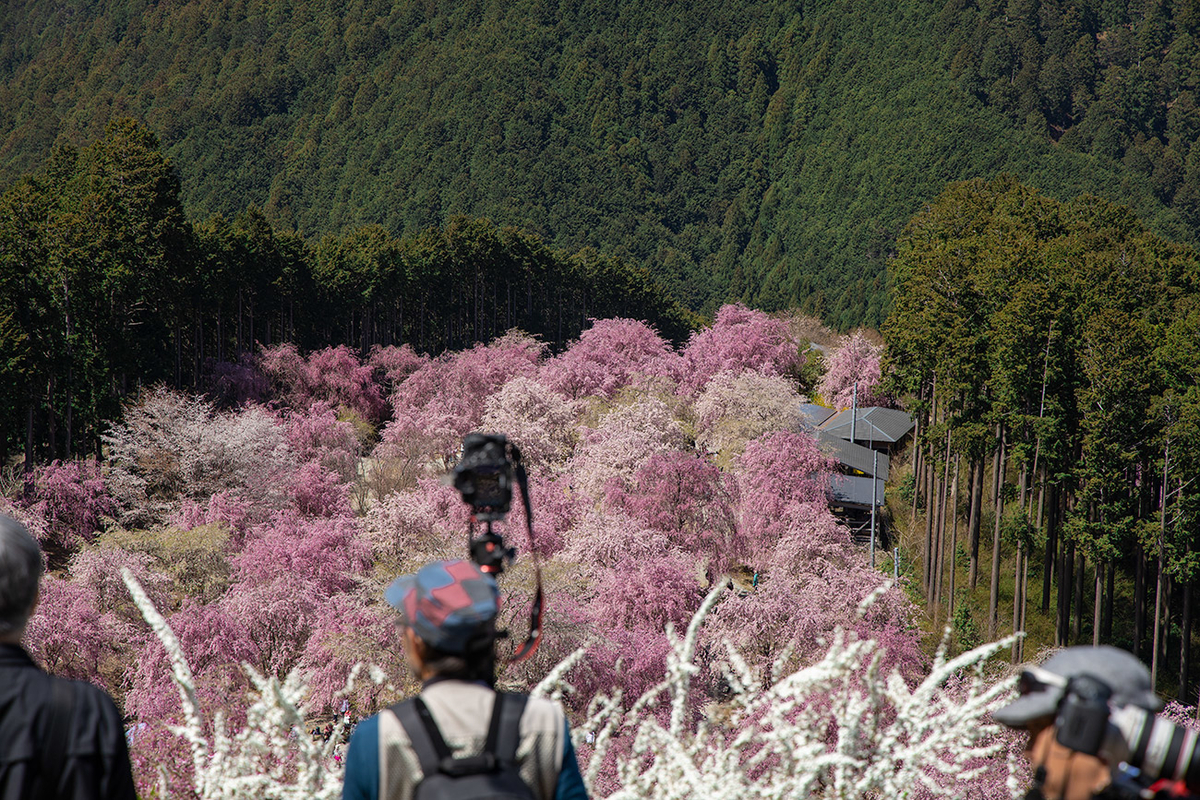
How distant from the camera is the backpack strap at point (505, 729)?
2748 millimetres

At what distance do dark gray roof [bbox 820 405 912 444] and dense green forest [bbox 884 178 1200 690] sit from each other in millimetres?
4201

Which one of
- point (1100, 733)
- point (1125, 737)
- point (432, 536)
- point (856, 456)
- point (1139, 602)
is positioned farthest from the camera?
point (856, 456)

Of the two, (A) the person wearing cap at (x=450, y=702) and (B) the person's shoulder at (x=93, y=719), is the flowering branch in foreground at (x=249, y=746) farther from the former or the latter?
(A) the person wearing cap at (x=450, y=702)

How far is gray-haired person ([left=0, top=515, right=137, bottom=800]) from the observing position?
9.01 ft

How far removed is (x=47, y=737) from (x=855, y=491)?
3573 cm

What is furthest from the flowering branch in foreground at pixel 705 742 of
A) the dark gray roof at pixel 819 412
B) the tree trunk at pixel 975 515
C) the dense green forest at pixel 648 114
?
the dense green forest at pixel 648 114

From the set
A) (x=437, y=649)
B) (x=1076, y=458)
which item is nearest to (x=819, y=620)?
(x=1076, y=458)

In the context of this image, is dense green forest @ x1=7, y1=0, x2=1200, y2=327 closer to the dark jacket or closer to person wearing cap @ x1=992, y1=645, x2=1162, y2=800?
person wearing cap @ x1=992, y1=645, x2=1162, y2=800

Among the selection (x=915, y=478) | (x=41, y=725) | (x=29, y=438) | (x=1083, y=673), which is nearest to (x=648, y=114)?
(x=915, y=478)

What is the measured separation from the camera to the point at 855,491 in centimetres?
3703

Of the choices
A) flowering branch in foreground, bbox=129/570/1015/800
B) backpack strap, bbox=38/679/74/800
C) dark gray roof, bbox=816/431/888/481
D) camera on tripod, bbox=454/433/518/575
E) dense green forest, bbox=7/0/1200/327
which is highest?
dense green forest, bbox=7/0/1200/327

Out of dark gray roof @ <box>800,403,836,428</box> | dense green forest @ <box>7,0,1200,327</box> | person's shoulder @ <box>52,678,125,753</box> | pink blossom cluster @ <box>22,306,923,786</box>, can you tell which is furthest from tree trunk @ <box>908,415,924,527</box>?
dense green forest @ <box>7,0,1200,327</box>

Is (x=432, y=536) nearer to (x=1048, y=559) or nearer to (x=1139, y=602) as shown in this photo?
(x=1139, y=602)

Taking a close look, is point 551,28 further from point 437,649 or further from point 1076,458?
point 437,649
